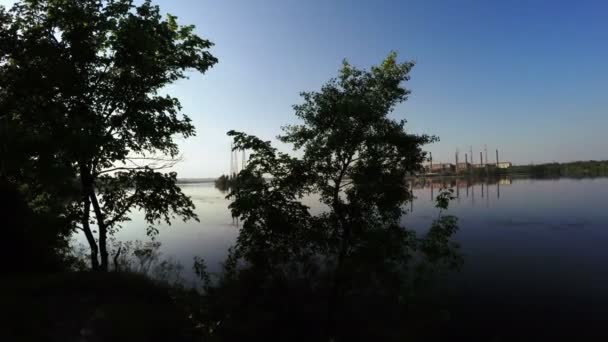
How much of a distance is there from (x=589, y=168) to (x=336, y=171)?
738 ft

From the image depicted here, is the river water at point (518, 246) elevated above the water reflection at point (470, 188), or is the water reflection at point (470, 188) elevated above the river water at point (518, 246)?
the water reflection at point (470, 188)

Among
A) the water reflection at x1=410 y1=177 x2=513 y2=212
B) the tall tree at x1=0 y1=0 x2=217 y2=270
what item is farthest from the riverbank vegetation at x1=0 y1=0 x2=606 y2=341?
the water reflection at x1=410 y1=177 x2=513 y2=212

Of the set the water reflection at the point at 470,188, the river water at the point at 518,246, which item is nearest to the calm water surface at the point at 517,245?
the river water at the point at 518,246

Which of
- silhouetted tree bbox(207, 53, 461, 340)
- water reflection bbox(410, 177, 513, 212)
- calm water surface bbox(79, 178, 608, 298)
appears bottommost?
calm water surface bbox(79, 178, 608, 298)

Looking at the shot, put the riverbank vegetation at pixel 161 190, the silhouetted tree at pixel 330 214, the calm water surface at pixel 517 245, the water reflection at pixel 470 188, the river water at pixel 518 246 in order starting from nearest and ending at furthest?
1. the riverbank vegetation at pixel 161 190
2. the silhouetted tree at pixel 330 214
3. the river water at pixel 518 246
4. the calm water surface at pixel 517 245
5. the water reflection at pixel 470 188

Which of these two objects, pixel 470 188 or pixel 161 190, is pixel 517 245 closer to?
pixel 161 190

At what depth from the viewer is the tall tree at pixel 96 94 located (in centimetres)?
1160

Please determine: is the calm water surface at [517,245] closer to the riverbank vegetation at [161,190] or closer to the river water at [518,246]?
the river water at [518,246]

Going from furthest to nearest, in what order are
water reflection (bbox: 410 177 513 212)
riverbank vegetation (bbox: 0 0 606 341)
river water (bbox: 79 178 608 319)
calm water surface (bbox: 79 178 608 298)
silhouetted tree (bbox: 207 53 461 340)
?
water reflection (bbox: 410 177 513 212)
calm water surface (bbox: 79 178 608 298)
river water (bbox: 79 178 608 319)
silhouetted tree (bbox: 207 53 461 340)
riverbank vegetation (bbox: 0 0 606 341)

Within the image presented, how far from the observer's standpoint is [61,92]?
481 inches

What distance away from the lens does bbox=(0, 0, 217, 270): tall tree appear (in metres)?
11.6

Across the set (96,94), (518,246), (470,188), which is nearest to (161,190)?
(96,94)

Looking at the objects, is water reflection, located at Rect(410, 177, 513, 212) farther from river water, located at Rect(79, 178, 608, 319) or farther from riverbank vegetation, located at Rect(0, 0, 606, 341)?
riverbank vegetation, located at Rect(0, 0, 606, 341)

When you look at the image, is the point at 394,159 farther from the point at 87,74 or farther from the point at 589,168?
the point at 589,168
